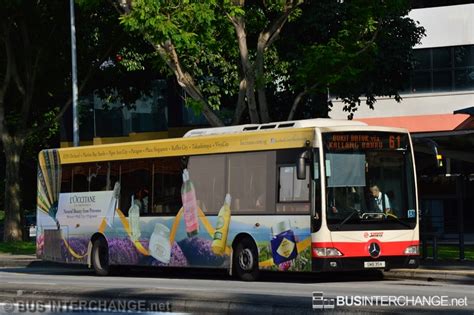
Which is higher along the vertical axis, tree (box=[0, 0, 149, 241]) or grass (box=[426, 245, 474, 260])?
tree (box=[0, 0, 149, 241])

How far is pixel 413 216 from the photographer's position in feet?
70.1

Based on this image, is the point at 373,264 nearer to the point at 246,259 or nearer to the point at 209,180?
the point at 246,259

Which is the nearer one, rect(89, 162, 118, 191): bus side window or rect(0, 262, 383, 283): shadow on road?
rect(0, 262, 383, 283): shadow on road

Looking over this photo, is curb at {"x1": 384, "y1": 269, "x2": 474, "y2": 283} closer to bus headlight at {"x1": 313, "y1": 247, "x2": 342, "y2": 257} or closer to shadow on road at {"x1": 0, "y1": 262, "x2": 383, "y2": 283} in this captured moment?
shadow on road at {"x1": 0, "y1": 262, "x2": 383, "y2": 283}

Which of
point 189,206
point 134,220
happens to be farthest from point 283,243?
point 134,220

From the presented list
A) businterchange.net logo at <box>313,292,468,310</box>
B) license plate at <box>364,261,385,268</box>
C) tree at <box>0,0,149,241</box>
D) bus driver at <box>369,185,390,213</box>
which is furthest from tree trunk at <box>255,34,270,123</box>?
businterchange.net logo at <box>313,292,468,310</box>

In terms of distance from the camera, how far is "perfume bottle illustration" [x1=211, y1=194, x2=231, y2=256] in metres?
22.4

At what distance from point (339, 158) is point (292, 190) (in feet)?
3.65

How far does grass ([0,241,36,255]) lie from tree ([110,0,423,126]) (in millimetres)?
7914

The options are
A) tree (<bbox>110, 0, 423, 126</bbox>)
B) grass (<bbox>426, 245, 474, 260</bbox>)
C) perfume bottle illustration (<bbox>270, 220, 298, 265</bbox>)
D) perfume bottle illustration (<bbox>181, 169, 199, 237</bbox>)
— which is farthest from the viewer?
grass (<bbox>426, 245, 474, 260</bbox>)

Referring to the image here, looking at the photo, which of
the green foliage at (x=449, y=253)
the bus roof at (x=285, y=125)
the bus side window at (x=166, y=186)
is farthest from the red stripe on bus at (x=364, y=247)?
the green foliage at (x=449, y=253)

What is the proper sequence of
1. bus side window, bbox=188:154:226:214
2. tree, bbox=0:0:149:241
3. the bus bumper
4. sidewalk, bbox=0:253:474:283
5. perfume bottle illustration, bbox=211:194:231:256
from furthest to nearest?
tree, bbox=0:0:149:241, bus side window, bbox=188:154:226:214, perfume bottle illustration, bbox=211:194:231:256, sidewalk, bbox=0:253:474:283, the bus bumper

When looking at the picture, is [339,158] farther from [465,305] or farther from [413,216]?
[465,305]

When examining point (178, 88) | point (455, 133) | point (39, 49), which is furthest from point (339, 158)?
point (178, 88)
